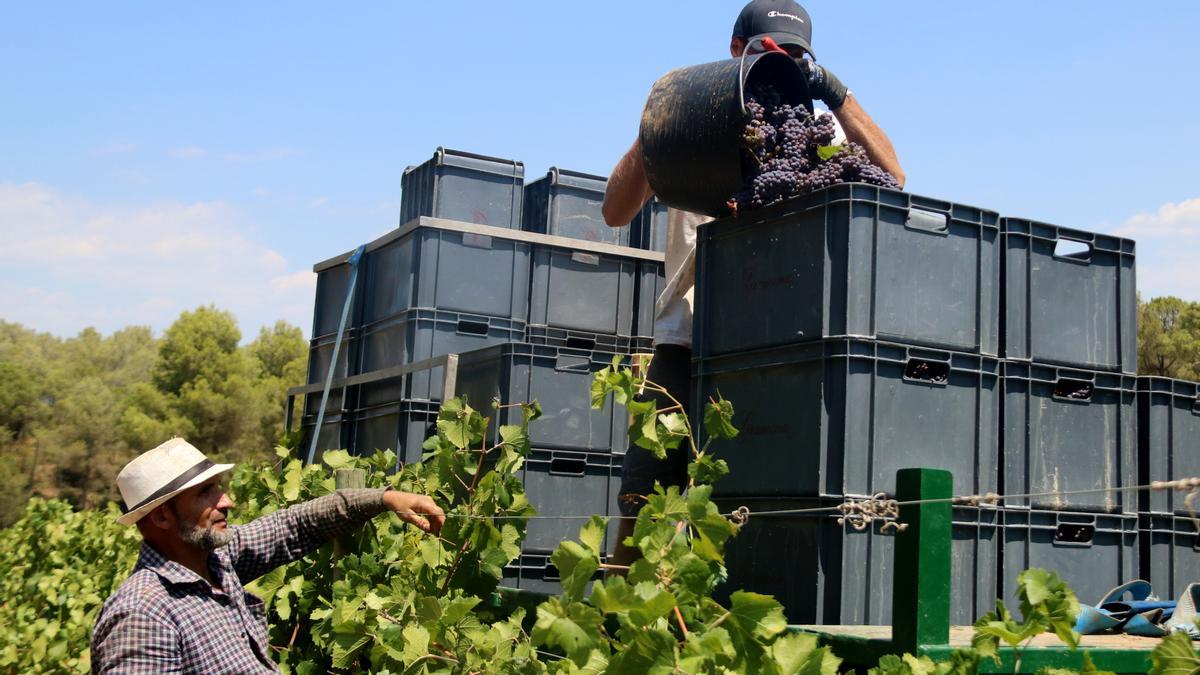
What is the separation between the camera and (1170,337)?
22047 millimetres

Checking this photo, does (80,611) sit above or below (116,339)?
below

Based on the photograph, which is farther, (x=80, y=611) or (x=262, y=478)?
(x=80, y=611)

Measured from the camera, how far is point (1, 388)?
32250 mm

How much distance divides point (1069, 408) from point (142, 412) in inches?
1294

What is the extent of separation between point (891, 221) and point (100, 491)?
33344 mm

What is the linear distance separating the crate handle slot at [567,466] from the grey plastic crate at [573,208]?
8.78 ft

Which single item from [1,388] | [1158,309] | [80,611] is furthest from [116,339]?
[80,611]

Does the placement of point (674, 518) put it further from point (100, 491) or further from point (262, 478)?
point (100, 491)

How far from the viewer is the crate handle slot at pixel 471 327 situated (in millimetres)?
6992

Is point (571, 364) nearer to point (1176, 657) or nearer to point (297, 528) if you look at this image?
point (297, 528)

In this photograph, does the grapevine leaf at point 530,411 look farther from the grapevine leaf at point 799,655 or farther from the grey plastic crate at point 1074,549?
the grapevine leaf at point 799,655

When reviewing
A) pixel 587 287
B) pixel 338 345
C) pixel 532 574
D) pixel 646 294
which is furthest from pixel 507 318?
pixel 532 574

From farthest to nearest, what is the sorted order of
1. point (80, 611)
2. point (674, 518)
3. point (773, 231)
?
point (80, 611) → point (773, 231) → point (674, 518)

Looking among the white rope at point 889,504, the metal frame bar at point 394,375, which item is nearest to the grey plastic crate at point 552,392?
the metal frame bar at point 394,375
